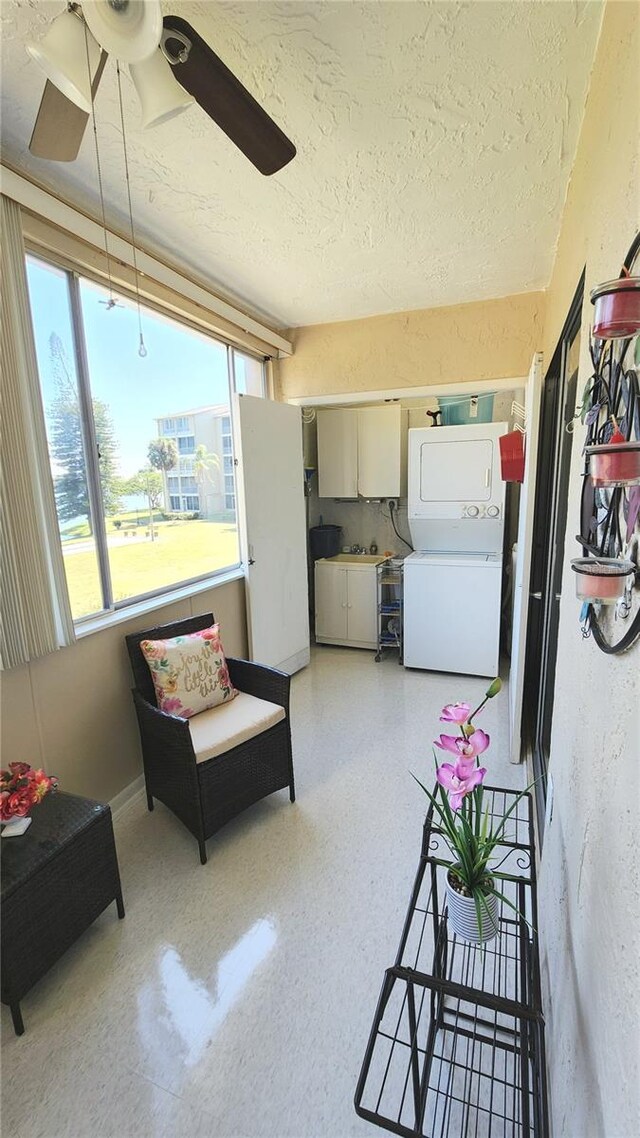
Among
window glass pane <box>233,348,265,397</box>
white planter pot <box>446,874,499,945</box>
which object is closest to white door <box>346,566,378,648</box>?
window glass pane <box>233,348,265,397</box>

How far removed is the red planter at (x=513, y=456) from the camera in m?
2.39

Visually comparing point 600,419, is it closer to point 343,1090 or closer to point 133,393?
point 343,1090

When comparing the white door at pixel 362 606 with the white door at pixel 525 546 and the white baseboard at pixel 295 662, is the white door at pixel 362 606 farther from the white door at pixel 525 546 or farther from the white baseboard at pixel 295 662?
the white door at pixel 525 546

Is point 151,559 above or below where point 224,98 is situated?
below

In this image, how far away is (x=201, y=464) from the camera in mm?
2799

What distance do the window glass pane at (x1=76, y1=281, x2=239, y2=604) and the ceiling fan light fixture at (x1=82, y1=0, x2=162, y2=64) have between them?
50.0 inches

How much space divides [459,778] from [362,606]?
3.10 metres

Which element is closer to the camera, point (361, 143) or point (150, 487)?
point (361, 143)

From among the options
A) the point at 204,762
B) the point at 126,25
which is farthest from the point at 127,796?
the point at 126,25

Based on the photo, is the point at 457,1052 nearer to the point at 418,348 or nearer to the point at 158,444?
the point at 158,444

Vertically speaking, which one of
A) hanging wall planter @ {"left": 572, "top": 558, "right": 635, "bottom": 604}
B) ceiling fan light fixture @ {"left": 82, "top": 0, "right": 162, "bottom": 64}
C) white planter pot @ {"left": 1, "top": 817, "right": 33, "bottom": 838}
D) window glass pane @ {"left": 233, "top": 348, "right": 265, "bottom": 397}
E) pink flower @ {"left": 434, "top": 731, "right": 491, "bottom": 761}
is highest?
ceiling fan light fixture @ {"left": 82, "top": 0, "right": 162, "bottom": 64}

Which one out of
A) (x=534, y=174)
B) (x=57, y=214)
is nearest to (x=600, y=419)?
(x=534, y=174)

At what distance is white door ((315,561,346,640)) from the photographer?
13.4 feet

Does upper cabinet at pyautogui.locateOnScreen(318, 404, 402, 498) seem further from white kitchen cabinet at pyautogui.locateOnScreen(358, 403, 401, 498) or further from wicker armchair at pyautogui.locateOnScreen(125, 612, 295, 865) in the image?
wicker armchair at pyautogui.locateOnScreen(125, 612, 295, 865)
